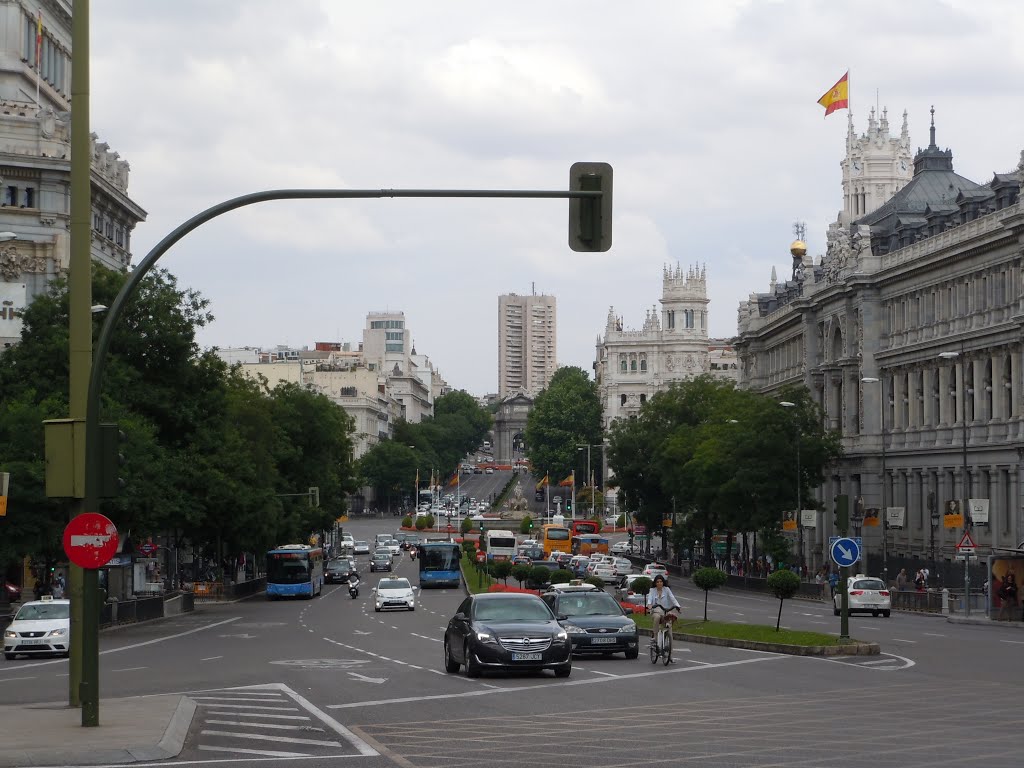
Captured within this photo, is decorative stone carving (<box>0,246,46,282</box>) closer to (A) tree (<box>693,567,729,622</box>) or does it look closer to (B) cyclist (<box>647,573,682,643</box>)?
(A) tree (<box>693,567,729,622</box>)

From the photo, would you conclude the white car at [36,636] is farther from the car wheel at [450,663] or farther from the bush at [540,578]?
the bush at [540,578]

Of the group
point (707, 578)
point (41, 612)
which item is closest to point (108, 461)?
point (41, 612)

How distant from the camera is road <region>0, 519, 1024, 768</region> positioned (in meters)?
17.7

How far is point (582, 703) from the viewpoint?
2370cm

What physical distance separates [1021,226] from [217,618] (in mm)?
35725

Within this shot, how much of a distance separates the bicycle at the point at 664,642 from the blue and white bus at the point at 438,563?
5806cm

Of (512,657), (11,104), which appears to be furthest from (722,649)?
(11,104)

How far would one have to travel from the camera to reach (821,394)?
4087 inches

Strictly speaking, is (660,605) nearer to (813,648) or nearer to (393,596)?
(813,648)

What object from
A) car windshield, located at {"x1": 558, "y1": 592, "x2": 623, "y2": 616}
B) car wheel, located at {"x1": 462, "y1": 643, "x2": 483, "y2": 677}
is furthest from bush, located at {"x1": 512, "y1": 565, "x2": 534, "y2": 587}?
car wheel, located at {"x1": 462, "y1": 643, "x2": 483, "y2": 677}

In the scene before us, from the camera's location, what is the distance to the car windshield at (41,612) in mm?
40969

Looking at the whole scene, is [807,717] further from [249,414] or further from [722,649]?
[249,414]

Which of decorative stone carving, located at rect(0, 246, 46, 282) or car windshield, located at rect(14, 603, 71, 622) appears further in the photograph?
decorative stone carving, located at rect(0, 246, 46, 282)

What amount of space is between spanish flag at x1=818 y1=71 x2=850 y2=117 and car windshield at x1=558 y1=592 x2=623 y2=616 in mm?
59381
